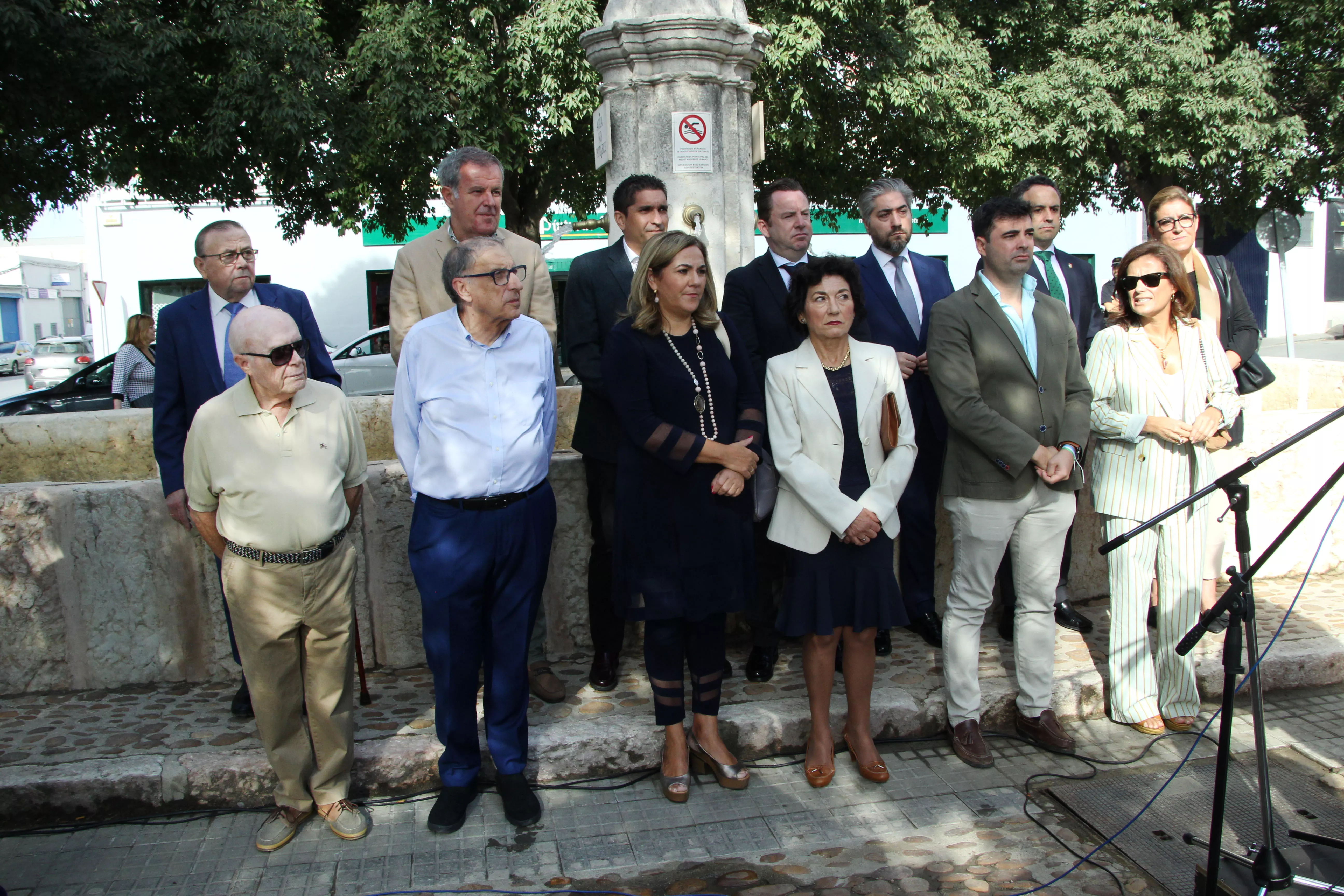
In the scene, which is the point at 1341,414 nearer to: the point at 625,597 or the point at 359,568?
the point at 625,597

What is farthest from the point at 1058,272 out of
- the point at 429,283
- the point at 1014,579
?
the point at 429,283

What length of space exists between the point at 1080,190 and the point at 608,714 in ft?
51.8

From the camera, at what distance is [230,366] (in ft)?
13.6

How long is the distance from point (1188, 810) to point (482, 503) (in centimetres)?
267

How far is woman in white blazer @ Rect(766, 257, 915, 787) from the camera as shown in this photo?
3869 millimetres

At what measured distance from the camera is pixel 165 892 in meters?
3.32

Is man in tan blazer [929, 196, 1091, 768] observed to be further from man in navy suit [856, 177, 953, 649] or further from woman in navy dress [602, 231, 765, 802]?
woman in navy dress [602, 231, 765, 802]

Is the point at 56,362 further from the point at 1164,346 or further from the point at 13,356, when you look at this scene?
the point at 1164,346

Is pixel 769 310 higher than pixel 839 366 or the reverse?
higher

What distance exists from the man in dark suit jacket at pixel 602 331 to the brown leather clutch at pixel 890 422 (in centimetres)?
107

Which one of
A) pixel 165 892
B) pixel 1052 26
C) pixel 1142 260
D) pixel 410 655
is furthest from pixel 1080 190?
pixel 165 892

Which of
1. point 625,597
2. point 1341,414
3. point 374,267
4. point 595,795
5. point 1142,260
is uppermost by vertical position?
point 374,267

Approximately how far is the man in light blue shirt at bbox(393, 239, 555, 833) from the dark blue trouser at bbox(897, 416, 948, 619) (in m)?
1.68

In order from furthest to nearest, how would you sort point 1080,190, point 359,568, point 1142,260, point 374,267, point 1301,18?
point 374,267, point 1080,190, point 1301,18, point 359,568, point 1142,260
